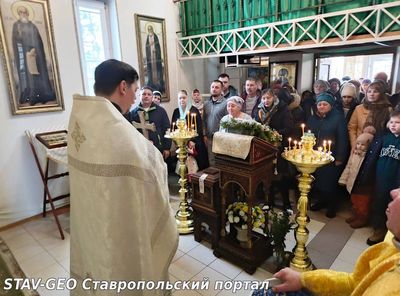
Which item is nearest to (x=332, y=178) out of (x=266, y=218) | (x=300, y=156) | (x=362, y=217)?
(x=362, y=217)

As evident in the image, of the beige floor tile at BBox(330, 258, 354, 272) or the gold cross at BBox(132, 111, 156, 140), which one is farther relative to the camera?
the gold cross at BBox(132, 111, 156, 140)

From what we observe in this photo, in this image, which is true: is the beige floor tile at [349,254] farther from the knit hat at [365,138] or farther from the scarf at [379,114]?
the scarf at [379,114]

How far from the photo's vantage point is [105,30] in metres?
3.58

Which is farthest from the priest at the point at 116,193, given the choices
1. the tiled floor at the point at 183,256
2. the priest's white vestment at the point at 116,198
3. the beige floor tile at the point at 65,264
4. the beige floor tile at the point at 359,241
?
the beige floor tile at the point at 359,241

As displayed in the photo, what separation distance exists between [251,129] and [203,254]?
1.17 metres

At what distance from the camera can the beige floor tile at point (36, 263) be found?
2.14 meters

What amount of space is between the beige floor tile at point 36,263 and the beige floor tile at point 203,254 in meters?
1.19

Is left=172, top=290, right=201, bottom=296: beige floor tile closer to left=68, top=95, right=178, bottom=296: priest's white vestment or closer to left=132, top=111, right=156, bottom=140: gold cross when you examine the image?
left=68, top=95, right=178, bottom=296: priest's white vestment

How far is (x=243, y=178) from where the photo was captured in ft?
6.20

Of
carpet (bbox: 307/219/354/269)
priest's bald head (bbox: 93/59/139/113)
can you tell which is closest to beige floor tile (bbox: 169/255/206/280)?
carpet (bbox: 307/219/354/269)

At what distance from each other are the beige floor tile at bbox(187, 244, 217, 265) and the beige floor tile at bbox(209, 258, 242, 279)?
5 centimetres

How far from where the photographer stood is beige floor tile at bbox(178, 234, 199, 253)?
238 centimetres

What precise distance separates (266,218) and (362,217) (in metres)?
1.19

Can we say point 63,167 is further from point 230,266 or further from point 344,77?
point 344,77
